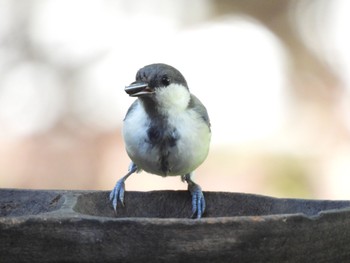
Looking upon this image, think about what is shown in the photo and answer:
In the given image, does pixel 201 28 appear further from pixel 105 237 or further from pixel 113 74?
pixel 105 237

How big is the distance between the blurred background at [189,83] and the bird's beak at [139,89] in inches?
76.1

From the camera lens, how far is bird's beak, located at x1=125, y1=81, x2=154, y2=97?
6.25ft

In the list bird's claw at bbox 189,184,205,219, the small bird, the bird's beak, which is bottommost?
bird's claw at bbox 189,184,205,219

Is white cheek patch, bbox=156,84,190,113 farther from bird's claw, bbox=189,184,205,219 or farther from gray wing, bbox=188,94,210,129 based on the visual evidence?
bird's claw, bbox=189,184,205,219

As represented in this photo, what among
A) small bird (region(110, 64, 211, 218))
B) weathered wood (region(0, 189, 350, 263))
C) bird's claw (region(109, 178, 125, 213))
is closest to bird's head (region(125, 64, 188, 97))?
small bird (region(110, 64, 211, 218))

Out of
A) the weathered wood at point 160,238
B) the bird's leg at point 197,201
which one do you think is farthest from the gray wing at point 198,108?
the weathered wood at point 160,238

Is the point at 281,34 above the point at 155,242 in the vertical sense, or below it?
above

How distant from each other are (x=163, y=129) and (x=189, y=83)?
2.01 meters

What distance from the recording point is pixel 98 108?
401 cm

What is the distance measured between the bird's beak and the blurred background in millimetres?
1933

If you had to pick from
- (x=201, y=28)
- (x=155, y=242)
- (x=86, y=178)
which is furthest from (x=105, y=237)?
(x=201, y=28)

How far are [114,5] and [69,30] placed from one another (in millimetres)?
281

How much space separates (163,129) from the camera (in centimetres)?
202

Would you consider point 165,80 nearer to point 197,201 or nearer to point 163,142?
point 163,142
